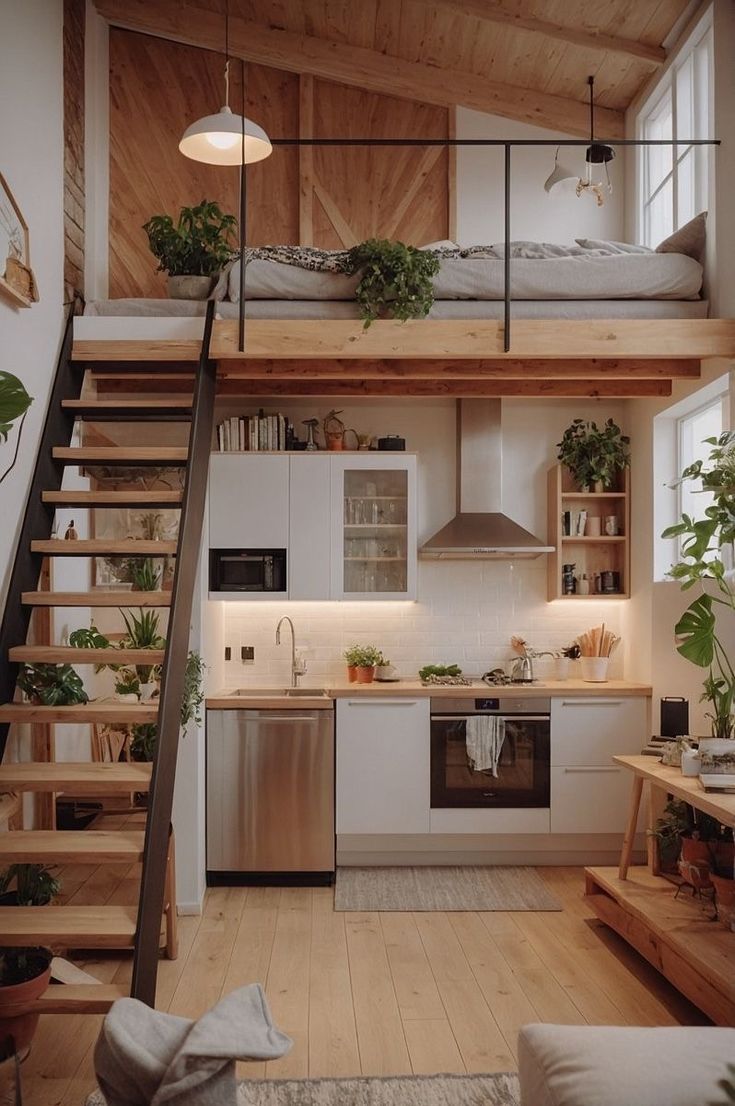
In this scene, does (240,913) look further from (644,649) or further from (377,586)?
(644,649)

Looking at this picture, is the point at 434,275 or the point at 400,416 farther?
the point at 400,416

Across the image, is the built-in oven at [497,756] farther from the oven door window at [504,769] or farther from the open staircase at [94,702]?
the open staircase at [94,702]

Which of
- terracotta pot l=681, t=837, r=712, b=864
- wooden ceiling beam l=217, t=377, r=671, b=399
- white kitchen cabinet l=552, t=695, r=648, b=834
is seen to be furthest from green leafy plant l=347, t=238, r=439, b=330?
terracotta pot l=681, t=837, r=712, b=864

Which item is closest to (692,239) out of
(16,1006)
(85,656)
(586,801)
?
(586,801)

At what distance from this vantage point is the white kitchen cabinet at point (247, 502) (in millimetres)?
5508

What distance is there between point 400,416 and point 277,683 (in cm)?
186

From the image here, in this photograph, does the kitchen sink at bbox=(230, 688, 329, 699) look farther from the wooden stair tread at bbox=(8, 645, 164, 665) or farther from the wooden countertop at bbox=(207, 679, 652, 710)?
the wooden stair tread at bbox=(8, 645, 164, 665)

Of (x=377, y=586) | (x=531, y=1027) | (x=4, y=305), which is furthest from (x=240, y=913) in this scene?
(x=4, y=305)

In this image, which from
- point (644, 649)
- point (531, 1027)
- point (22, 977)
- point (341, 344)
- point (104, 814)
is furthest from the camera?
point (644, 649)

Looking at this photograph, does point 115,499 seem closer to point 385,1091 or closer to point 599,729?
point 385,1091

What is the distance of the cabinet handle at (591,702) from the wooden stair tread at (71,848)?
9.28 feet

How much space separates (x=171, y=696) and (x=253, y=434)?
2465 mm

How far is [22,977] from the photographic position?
2.92 m

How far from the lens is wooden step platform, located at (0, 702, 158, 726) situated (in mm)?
3500
